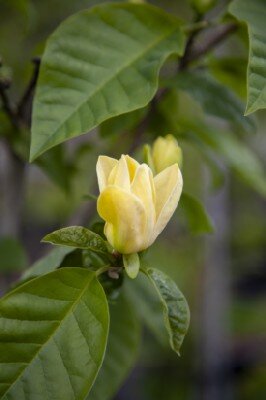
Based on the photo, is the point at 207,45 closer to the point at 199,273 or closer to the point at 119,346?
the point at 119,346

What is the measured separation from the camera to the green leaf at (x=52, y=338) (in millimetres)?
527

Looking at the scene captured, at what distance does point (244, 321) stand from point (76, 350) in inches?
115

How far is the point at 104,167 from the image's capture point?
0.59 metres

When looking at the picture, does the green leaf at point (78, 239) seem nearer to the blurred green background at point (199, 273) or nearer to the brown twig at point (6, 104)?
the brown twig at point (6, 104)

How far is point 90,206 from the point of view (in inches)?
37.7

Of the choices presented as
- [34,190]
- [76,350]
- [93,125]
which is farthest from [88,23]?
[34,190]

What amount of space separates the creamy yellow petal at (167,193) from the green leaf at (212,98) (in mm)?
281

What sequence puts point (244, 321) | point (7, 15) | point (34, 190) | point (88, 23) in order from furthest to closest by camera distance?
point (34, 190)
point (244, 321)
point (7, 15)
point (88, 23)

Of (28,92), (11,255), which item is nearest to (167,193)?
(28,92)

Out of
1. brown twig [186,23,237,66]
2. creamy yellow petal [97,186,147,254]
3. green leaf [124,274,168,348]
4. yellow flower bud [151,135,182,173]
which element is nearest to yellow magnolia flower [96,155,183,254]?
creamy yellow petal [97,186,147,254]

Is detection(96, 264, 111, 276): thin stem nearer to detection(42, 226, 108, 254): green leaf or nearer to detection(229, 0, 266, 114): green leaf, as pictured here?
detection(42, 226, 108, 254): green leaf

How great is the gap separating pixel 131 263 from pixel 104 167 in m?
0.10

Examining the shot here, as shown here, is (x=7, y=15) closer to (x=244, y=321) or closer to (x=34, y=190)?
(x=34, y=190)

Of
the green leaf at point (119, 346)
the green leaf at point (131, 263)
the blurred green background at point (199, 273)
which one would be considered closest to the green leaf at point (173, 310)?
the green leaf at point (131, 263)
